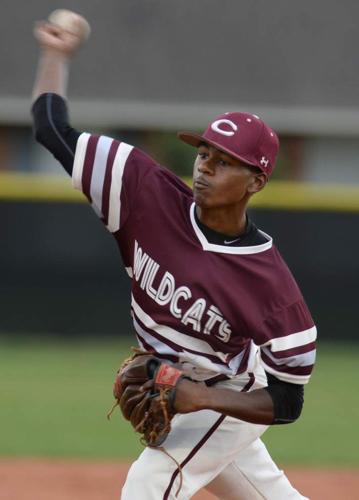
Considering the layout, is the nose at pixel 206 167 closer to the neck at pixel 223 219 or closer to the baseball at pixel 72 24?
the neck at pixel 223 219

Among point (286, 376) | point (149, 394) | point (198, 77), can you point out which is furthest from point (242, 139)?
point (198, 77)

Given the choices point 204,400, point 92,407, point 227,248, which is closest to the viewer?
point 204,400

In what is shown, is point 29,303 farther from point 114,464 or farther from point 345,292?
point 114,464

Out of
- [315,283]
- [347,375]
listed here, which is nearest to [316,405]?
[347,375]

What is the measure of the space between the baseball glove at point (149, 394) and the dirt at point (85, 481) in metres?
2.53

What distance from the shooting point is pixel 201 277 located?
424 centimetres

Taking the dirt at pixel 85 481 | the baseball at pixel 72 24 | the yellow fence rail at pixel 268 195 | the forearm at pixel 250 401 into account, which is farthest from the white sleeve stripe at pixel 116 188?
the yellow fence rail at pixel 268 195

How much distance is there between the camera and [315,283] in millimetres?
12086

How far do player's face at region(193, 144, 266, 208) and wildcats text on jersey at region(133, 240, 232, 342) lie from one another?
31cm

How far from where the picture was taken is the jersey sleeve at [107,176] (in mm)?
4344

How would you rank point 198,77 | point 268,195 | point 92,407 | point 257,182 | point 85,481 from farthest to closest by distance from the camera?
1. point 198,77
2. point 268,195
3. point 92,407
4. point 85,481
5. point 257,182

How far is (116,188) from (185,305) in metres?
→ 0.52

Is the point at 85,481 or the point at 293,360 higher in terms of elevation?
the point at 293,360

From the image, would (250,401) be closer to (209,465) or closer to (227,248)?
(209,465)
